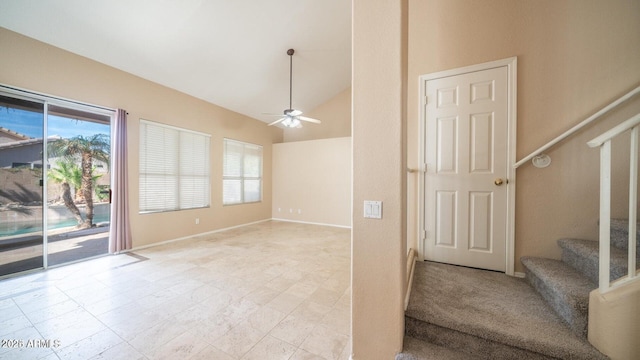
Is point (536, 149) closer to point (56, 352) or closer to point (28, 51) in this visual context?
point (56, 352)

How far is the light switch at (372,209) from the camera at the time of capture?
4.39ft

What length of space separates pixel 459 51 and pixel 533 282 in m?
2.40

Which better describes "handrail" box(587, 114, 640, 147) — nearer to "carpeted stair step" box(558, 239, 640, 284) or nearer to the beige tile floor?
"carpeted stair step" box(558, 239, 640, 284)

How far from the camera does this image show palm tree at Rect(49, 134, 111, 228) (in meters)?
3.92

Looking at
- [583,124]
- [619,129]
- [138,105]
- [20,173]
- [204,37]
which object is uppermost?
[204,37]

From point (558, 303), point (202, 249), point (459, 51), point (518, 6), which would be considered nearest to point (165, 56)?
point (202, 249)

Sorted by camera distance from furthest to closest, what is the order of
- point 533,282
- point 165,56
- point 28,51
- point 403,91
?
point 165,56
point 28,51
point 533,282
point 403,91

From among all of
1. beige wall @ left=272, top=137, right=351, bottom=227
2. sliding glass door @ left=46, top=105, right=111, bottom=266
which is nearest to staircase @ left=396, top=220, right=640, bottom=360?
beige wall @ left=272, top=137, right=351, bottom=227

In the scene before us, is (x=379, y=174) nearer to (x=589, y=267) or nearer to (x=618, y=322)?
(x=618, y=322)

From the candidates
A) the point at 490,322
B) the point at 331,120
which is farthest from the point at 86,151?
the point at 490,322

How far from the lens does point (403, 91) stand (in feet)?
4.36

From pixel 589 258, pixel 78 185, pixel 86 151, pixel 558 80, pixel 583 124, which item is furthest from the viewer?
pixel 78 185

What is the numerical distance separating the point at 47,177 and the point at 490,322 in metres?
5.34

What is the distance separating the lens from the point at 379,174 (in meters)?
1.34
